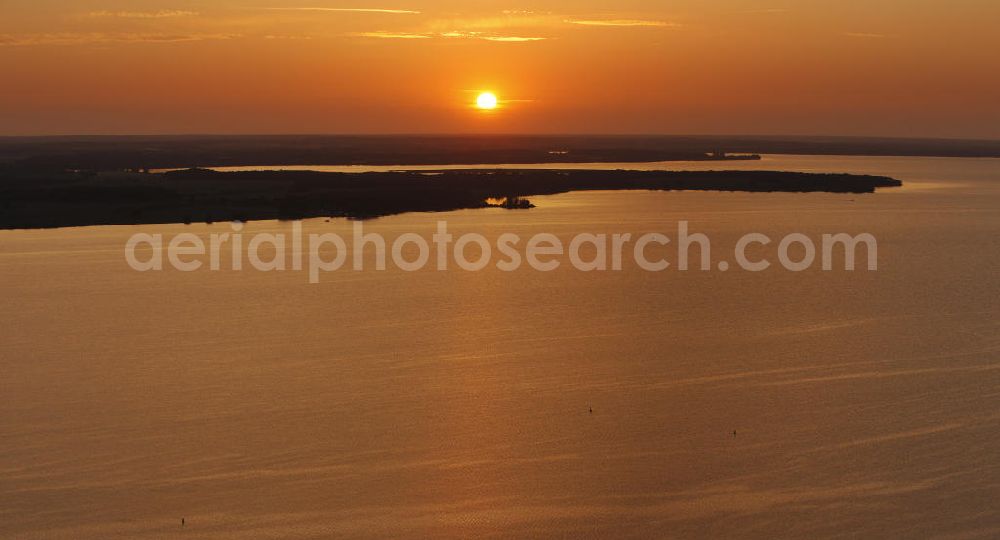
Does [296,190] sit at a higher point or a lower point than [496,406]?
higher

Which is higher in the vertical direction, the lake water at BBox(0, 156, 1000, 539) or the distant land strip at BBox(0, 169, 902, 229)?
the distant land strip at BBox(0, 169, 902, 229)

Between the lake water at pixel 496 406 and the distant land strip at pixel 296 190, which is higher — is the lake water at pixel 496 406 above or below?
below

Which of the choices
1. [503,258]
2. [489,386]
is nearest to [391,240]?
[503,258]

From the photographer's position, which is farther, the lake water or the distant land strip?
the distant land strip

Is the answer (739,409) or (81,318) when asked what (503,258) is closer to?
(81,318)

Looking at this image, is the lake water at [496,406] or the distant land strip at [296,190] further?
the distant land strip at [296,190]
